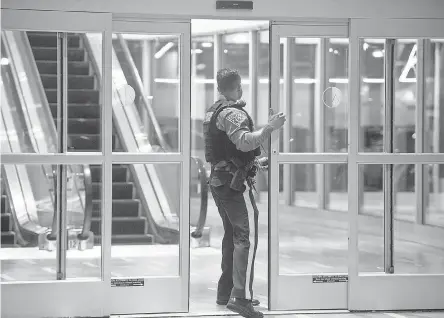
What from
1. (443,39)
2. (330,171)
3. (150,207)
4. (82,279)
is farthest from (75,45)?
(330,171)

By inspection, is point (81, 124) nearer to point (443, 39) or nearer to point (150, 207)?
point (443, 39)

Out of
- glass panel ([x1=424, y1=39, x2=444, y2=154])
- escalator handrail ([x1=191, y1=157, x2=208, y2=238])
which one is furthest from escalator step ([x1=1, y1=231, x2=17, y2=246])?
glass panel ([x1=424, y1=39, x2=444, y2=154])

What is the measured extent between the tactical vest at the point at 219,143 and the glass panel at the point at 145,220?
258 millimetres

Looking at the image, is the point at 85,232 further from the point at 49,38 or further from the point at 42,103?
the point at 49,38

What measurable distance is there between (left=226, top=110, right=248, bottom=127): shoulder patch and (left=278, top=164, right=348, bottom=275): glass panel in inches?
24.9

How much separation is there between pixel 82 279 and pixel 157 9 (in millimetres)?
1756

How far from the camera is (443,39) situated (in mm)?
5195

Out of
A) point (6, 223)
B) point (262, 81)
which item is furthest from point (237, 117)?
point (262, 81)

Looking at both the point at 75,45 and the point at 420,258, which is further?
the point at 420,258

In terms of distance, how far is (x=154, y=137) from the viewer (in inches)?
228

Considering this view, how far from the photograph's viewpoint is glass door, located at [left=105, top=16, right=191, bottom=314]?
494cm

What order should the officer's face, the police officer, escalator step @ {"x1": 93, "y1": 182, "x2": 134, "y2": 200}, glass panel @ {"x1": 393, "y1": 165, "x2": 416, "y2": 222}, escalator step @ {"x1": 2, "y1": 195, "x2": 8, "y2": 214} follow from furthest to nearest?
glass panel @ {"x1": 393, "y1": 165, "x2": 416, "y2": 222}
escalator step @ {"x1": 93, "y1": 182, "x2": 134, "y2": 200}
escalator step @ {"x1": 2, "y1": 195, "x2": 8, "y2": 214}
the officer's face
the police officer

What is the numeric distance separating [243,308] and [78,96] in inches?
67.4

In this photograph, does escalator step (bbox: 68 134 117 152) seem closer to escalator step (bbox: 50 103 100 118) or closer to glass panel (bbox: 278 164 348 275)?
escalator step (bbox: 50 103 100 118)
